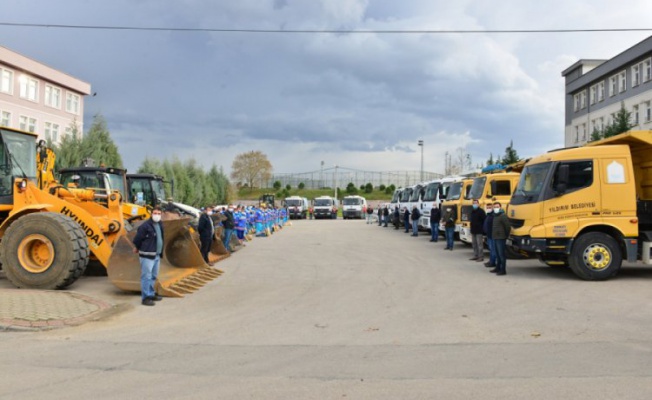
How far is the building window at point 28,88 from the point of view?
4500 centimetres

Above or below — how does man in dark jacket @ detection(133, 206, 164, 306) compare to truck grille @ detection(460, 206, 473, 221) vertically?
below

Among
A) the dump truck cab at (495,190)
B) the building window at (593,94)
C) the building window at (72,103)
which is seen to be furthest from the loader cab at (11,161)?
the building window at (593,94)

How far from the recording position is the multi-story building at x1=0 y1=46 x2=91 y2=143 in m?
43.0

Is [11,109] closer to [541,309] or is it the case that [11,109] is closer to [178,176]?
[178,176]

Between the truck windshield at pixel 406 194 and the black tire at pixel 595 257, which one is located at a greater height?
the truck windshield at pixel 406 194

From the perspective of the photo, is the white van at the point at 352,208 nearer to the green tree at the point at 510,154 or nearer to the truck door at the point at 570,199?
the green tree at the point at 510,154

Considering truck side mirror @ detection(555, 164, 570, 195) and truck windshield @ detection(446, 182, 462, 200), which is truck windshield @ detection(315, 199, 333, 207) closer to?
truck windshield @ detection(446, 182, 462, 200)

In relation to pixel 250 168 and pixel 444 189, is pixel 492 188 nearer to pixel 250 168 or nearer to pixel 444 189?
pixel 444 189

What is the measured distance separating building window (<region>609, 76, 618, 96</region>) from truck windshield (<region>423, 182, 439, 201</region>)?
3183 centimetres

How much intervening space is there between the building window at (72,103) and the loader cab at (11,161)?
45851 millimetres

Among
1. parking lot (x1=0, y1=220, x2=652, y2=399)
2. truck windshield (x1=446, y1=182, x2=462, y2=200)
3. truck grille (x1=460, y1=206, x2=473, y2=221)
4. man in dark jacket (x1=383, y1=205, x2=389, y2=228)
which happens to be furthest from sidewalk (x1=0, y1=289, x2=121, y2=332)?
man in dark jacket (x1=383, y1=205, x2=389, y2=228)

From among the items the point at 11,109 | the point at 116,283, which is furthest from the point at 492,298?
the point at 11,109

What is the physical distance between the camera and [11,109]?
43.5 m

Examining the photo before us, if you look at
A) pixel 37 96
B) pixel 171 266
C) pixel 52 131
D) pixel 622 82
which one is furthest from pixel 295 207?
pixel 171 266
